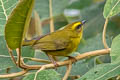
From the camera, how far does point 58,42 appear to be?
240 cm

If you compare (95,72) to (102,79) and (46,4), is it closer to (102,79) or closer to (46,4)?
(102,79)

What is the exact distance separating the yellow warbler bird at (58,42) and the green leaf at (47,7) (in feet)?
1.01

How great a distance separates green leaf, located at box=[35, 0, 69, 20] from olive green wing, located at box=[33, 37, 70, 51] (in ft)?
1.63

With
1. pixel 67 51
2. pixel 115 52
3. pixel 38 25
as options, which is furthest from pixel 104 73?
pixel 38 25

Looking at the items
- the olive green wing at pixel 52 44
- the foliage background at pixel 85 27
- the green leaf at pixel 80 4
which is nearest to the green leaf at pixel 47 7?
the foliage background at pixel 85 27

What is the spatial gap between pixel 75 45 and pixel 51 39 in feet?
0.71

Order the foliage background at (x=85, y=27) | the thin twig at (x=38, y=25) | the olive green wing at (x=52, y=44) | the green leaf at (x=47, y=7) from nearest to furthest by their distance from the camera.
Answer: the foliage background at (x=85, y=27), the olive green wing at (x=52, y=44), the thin twig at (x=38, y=25), the green leaf at (x=47, y=7)

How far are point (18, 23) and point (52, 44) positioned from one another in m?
1.09

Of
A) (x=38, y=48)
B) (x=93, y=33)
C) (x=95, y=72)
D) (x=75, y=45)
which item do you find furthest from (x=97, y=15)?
(x=95, y=72)

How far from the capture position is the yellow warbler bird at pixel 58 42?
2.29 m

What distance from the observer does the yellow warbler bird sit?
7.51 feet

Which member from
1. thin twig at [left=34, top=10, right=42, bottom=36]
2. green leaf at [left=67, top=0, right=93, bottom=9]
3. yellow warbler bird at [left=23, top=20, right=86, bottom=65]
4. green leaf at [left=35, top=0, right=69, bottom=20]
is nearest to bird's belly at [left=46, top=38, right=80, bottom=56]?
yellow warbler bird at [left=23, top=20, right=86, bottom=65]

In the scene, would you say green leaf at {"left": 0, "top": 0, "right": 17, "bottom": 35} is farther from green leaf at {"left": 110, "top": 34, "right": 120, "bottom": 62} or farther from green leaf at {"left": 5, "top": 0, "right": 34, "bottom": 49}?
green leaf at {"left": 110, "top": 34, "right": 120, "bottom": 62}

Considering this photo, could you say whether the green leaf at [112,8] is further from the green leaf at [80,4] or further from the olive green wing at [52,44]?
the green leaf at [80,4]
